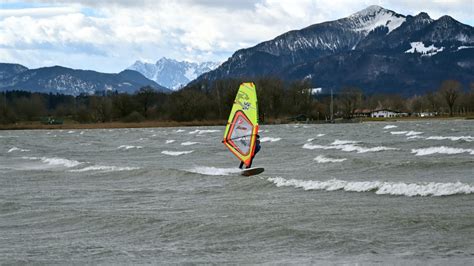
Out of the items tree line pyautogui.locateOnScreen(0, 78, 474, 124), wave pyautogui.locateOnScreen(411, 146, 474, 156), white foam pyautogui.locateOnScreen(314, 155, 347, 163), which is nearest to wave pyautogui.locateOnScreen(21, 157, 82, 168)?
white foam pyautogui.locateOnScreen(314, 155, 347, 163)

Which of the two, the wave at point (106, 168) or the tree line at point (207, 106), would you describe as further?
the tree line at point (207, 106)

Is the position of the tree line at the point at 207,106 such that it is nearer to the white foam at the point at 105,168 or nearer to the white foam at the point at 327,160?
the white foam at the point at 327,160

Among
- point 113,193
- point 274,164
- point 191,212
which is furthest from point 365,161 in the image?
point 191,212

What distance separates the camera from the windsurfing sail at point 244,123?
25250mm

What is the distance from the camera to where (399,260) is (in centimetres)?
1052

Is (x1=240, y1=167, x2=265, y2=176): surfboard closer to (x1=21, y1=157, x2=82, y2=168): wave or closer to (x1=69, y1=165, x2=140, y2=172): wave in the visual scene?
(x1=69, y1=165, x2=140, y2=172): wave

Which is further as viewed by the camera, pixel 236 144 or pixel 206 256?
pixel 236 144

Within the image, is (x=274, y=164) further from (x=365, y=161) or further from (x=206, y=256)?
(x=206, y=256)

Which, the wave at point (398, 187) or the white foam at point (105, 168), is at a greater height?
the wave at point (398, 187)

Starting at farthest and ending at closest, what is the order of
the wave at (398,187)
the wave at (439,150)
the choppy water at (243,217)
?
the wave at (439,150) → the wave at (398,187) → the choppy water at (243,217)

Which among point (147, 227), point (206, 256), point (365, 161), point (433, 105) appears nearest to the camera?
point (206, 256)

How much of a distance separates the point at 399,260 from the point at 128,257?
482 cm

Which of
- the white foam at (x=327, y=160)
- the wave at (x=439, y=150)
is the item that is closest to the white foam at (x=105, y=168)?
the white foam at (x=327, y=160)

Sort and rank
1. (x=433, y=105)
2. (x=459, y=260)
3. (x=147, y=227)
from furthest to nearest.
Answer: (x=433, y=105) → (x=147, y=227) → (x=459, y=260)
